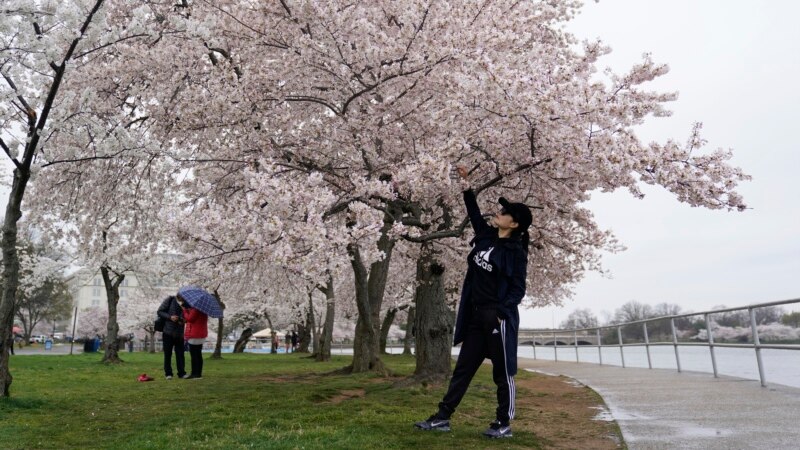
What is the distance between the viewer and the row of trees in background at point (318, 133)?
6438mm

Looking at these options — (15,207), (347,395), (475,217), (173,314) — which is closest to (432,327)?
(347,395)

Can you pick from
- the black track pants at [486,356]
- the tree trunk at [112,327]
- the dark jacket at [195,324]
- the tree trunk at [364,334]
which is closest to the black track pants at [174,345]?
the dark jacket at [195,324]

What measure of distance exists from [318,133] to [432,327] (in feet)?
13.1

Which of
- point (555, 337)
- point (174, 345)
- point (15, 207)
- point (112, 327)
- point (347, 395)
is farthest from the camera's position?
point (555, 337)

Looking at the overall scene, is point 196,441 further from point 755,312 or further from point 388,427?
point 755,312

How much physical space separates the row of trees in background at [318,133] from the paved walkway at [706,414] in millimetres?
2260

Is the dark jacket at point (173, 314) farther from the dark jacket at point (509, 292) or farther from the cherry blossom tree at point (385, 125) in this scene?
the dark jacket at point (509, 292)

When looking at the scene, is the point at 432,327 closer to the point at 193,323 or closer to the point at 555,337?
the point at 193,323

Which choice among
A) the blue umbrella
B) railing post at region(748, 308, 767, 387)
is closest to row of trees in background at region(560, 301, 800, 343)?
railing post at region(748, 308, 767, 387)

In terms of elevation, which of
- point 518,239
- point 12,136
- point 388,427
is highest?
point 12,136

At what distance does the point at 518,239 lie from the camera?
5.35 meters

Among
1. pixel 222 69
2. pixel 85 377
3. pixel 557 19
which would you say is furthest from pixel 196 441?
pixel 557 19

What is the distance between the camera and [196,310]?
10562 millimetres

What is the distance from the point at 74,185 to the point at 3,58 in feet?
11.0
